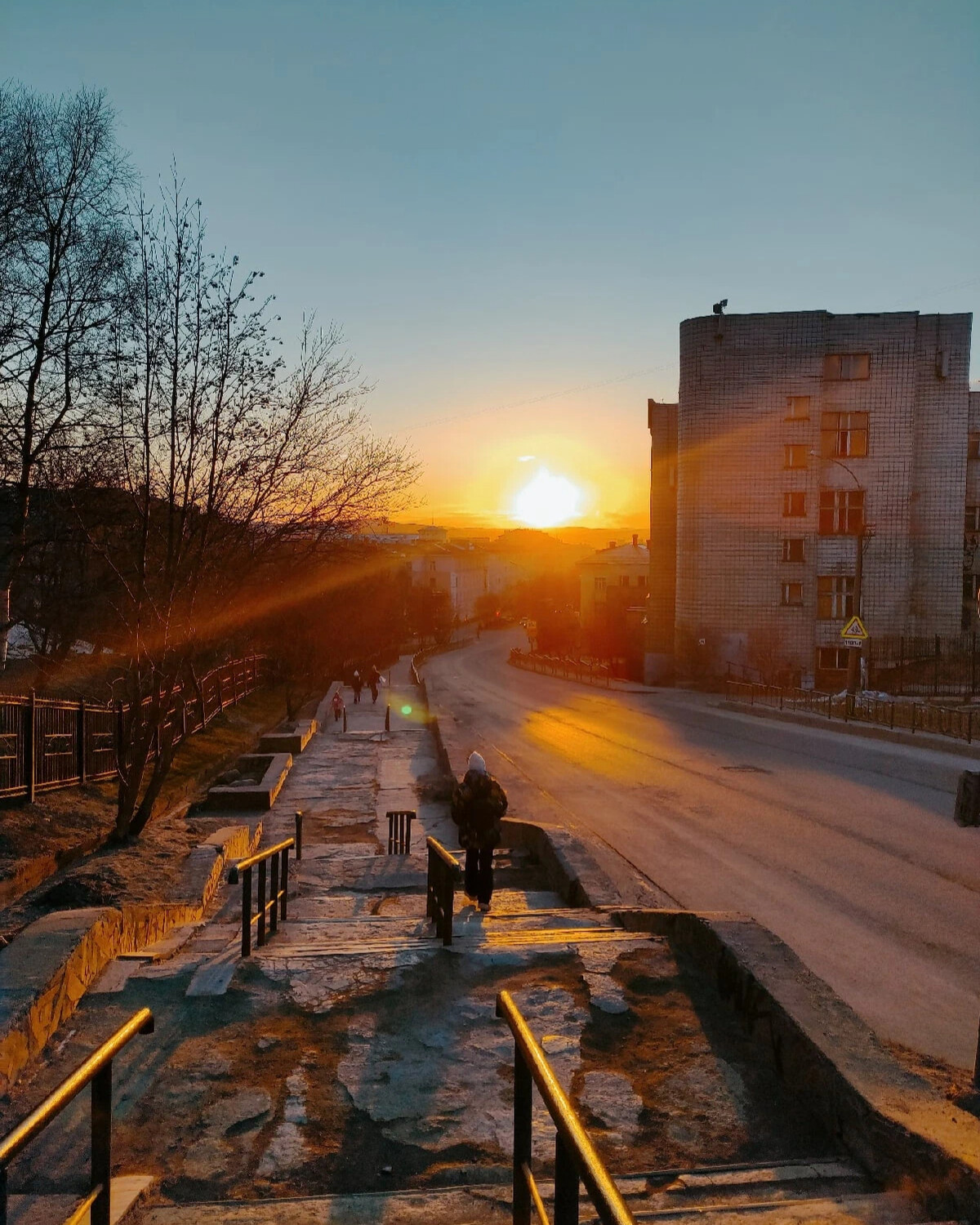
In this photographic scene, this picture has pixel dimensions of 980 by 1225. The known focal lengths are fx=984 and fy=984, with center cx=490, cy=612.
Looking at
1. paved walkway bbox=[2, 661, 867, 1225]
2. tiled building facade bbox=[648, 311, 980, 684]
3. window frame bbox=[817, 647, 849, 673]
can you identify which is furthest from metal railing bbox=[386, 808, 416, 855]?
window frame bbox=[817, 647, 849, 673]

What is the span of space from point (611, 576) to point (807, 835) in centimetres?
8304

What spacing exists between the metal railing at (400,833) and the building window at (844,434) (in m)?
38.6

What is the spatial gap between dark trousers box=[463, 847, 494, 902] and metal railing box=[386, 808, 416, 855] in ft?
12.4

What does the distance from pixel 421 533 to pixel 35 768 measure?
15866 cm

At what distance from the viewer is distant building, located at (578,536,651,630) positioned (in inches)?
3652

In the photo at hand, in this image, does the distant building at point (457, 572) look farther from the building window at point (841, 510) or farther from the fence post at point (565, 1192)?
the fence post at point (565, 1192)

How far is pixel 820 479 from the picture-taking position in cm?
4662

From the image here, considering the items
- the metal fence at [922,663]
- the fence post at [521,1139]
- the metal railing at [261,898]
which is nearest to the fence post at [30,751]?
the metal railing at [261,898]

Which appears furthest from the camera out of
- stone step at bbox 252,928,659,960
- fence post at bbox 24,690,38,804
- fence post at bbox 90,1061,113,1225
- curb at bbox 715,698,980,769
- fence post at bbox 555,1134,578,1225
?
curb at bbox 715,698,980,769

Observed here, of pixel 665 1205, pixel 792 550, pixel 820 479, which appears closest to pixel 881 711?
pixel 792 550

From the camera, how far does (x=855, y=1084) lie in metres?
4.03

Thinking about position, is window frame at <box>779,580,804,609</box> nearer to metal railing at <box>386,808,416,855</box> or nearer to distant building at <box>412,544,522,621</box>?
metal railing at <box>386,808,416,855</box>

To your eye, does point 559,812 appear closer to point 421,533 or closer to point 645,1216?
point 645,1216

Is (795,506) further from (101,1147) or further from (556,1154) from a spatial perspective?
(101,1147)
